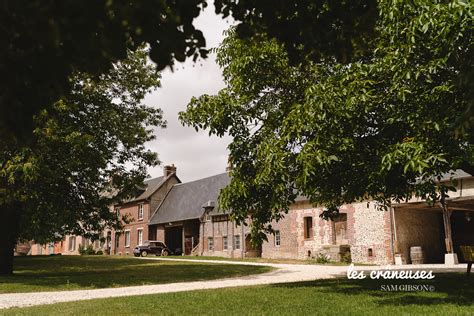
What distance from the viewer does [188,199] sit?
42656 mm

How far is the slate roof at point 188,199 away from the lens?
1568 inches

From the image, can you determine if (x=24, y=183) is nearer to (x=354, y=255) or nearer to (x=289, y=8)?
(x=289, y=8)

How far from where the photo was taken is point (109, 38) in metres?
2.56

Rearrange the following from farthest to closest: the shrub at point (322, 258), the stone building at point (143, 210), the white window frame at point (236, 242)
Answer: the stone building at point (143, 210) → the white window frame at point (236, 242) → the shrub at point (322, 258)

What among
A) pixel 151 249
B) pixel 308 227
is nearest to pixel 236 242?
pixel 308 227

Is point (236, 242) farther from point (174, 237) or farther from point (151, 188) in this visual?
point (151, 188)

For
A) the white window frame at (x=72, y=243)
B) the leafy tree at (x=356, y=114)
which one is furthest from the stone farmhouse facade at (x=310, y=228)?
the white window frame at (x=72, y=243)

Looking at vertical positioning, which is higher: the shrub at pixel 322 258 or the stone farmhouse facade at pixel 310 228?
the stone farmhouse facade at pixel 310 228

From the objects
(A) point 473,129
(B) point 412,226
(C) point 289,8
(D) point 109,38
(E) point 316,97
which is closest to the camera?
(D) point 109,38

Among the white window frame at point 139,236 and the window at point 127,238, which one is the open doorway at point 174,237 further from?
the window at point 127,238

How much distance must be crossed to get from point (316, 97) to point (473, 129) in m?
2.77

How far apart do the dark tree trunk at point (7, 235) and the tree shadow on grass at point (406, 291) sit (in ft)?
38.0

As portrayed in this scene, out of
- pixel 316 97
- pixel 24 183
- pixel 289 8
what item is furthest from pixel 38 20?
pixel 24 183

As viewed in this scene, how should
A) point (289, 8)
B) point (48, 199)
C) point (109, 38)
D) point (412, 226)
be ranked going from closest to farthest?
point (109, 38), point (289, 8), point (48, 199), point (412, 226)
